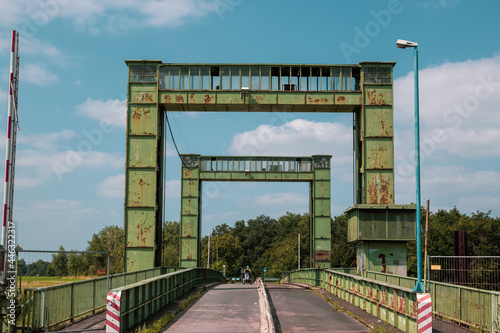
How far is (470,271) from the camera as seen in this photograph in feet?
60.2

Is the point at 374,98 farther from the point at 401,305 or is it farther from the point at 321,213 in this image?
the point at 321,213

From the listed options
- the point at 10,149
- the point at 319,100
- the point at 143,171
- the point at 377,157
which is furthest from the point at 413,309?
the point at 143,171

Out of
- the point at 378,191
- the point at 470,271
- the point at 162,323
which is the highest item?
the point at 378,191

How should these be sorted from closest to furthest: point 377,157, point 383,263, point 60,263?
point 60,263 → point 383,263 → point 377,157

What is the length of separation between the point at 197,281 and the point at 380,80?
16.0m

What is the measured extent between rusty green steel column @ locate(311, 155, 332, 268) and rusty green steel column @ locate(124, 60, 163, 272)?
20230 mm

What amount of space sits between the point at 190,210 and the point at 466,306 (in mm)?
32610

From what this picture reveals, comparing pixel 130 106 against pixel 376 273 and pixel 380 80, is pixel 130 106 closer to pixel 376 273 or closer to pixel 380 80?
pixel 380 80

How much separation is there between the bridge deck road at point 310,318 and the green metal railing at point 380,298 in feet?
2.80

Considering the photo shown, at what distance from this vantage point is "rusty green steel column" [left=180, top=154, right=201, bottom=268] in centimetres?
4619

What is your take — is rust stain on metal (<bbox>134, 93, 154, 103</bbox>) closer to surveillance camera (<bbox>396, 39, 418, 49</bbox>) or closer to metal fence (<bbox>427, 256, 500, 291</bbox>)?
surveillance camera (<bbox>396, 39, 418, 49</bbox>)

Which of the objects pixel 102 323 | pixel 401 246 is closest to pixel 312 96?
pixel 401 246

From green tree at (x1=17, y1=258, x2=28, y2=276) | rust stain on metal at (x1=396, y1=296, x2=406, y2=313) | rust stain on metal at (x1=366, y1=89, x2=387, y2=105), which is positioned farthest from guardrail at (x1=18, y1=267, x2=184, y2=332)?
rust stain on metal at (x1=366, y1=89, x2=387, y2=105)

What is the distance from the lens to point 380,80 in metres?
27.0
